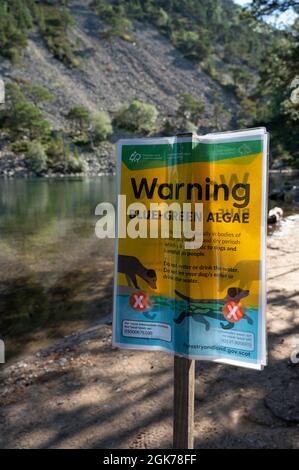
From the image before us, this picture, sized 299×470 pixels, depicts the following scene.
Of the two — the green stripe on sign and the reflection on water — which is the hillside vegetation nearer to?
the reflection on water

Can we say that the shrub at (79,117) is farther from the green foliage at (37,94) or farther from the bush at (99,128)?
the green foliage at (37,94)

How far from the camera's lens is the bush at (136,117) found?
Answer: 11162 centimetres

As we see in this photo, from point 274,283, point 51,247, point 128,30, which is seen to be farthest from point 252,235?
point 128,30

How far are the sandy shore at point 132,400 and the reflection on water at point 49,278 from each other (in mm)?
1666

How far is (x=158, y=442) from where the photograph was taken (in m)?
3.79

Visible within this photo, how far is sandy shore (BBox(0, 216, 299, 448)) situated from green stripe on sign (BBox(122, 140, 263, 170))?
2.77 m

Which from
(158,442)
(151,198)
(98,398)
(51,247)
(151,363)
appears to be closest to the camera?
(151,198)

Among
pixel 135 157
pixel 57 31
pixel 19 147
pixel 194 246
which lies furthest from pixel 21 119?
pixel 194 246

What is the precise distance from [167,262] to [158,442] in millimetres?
2152

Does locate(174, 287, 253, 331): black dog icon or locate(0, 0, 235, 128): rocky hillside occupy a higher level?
locate(0, 0, 235, 128): rocky hillside

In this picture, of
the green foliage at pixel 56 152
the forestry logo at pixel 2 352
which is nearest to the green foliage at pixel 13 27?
the green foliage at pixel 56 152

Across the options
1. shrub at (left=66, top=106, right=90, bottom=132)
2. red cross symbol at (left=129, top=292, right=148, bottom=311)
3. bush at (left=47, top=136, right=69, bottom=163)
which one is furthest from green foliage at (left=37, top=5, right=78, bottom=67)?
red cross symbol at (left=129, top=292, right=148, bottom=311)

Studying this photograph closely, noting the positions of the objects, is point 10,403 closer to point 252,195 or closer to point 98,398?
point 98,398

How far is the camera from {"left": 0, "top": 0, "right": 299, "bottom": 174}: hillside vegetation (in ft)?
281
